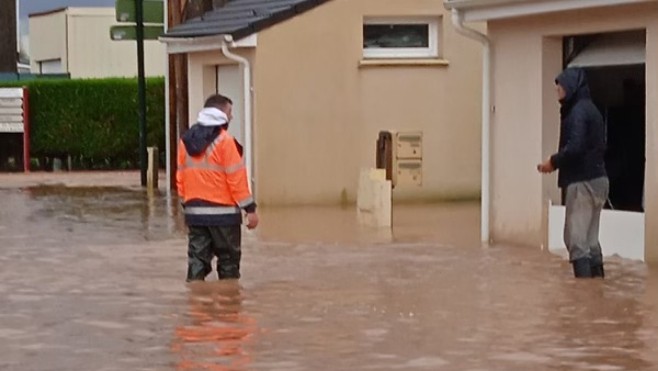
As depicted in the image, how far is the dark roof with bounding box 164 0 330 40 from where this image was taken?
72.9 feet

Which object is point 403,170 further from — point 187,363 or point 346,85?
point 187,363

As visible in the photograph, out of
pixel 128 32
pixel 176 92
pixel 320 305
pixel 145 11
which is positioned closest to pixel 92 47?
pixel 145 11

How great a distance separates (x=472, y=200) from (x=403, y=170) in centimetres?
246

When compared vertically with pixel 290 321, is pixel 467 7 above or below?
above

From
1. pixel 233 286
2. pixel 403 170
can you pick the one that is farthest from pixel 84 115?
pixel 233 286

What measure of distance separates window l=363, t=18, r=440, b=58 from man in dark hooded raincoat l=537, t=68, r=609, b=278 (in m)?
9.47

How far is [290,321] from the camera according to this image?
37.0 ft

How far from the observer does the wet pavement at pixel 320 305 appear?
985 centimetres

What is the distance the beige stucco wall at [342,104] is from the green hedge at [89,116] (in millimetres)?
11055

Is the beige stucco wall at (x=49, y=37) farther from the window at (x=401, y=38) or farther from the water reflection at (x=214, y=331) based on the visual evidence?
the water reflection at (x=214, y=331)

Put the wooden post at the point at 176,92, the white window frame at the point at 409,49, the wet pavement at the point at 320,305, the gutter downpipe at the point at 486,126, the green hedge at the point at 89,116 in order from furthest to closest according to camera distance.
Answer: the green hedge at the point at 89,116, the wooden post at the point at 176,92, the white window frame at the point at 409,49, the gutter downpipe at the point at 486,126, the wet pavement at the point at 320,305

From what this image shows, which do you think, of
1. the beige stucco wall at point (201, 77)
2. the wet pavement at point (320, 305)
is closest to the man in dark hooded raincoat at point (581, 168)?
the wet pavement at point (320, 305)

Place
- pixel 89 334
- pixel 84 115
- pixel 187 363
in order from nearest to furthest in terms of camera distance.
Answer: pixel 187 363 < pixel 89 334 < pixel 84 115

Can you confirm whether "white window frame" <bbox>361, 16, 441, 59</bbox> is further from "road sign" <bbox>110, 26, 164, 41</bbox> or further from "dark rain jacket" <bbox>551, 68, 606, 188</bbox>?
"dark rain jacket" <bbox>551, 68, 606, 188</bbox>
